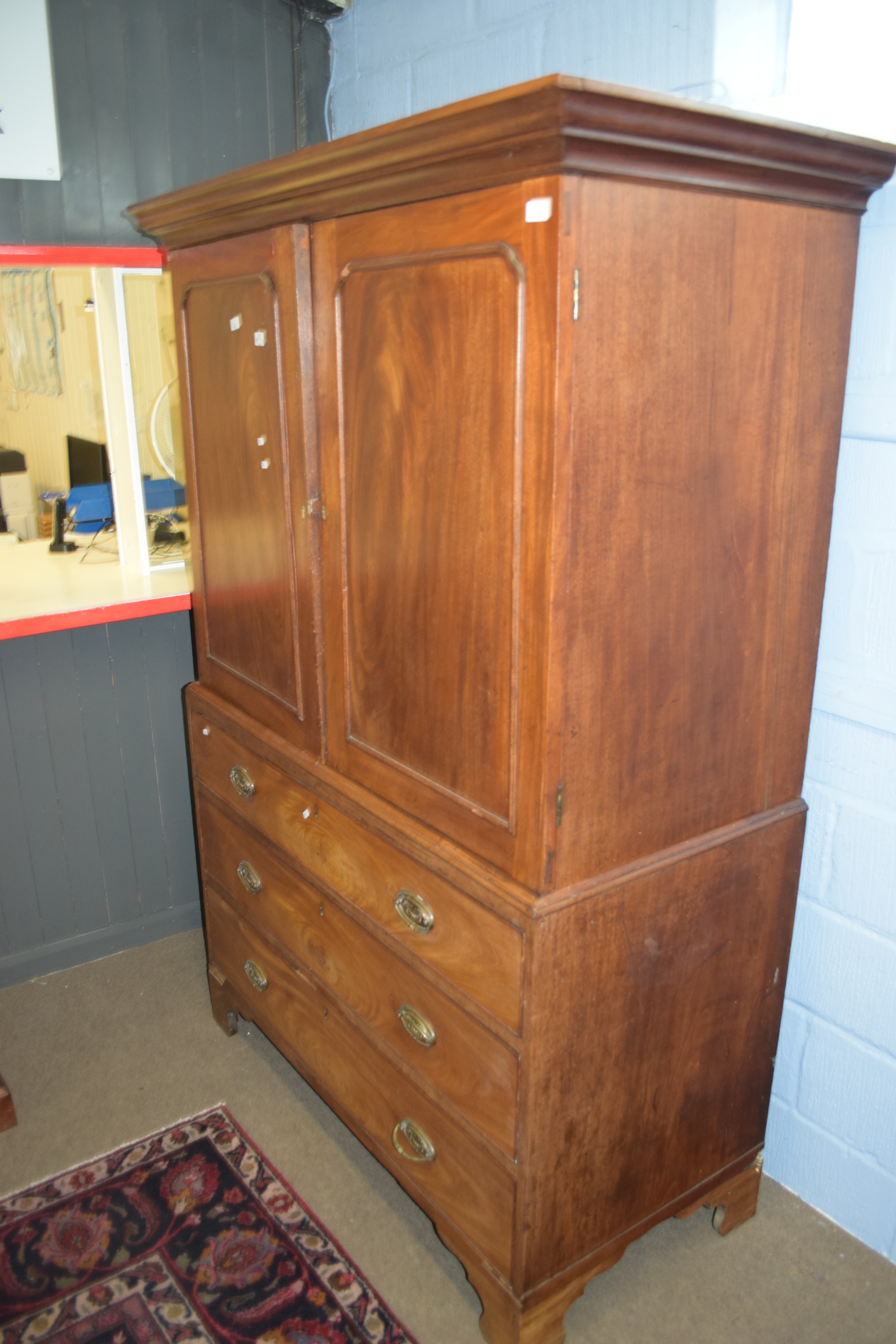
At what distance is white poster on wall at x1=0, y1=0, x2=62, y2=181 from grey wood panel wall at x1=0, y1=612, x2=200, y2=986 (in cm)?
105

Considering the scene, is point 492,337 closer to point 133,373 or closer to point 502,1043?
point 502,1043

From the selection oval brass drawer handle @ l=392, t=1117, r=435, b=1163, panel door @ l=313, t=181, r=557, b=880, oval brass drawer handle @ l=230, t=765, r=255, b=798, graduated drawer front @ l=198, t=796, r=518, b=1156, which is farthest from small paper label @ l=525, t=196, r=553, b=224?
oval brass drawer handle @ l=392, t=1117, r=435, b=1163

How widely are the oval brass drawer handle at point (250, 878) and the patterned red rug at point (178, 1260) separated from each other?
1.71 ft

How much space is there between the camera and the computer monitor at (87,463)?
9.84 feet

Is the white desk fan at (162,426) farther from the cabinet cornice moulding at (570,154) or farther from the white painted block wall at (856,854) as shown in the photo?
the white painted block wall at (856,854)

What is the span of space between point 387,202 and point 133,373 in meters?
1.48

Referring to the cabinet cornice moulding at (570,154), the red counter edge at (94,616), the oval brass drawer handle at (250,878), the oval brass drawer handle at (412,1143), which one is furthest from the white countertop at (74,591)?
the oval brass drawer handle at (412,1143)

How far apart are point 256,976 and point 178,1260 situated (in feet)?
1.77

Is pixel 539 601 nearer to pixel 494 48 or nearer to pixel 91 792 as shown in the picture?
pixel 494 48

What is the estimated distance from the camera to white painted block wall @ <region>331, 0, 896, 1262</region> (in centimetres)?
147

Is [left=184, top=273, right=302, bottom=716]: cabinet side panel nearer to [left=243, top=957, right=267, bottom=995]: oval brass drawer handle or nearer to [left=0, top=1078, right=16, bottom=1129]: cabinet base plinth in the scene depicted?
[left=243, top=957, right=267, bottom=995]: oval brass drawer handle

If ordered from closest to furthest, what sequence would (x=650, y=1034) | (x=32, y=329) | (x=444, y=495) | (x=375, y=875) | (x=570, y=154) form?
(x=570, y=154) < (x=444, y=495) < (x=650, y=1034) < (x=375, y=875) < (x=32, y=329)

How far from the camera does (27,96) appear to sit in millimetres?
2076

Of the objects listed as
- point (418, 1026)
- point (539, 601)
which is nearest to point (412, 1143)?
point (418, 1026)
